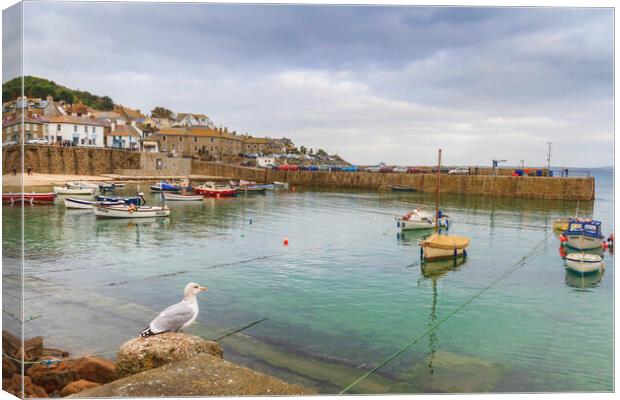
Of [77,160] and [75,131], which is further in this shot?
[75,131]

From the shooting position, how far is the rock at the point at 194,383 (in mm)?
6199

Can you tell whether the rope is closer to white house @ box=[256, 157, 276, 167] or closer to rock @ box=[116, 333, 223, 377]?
rock @ box=[116, 333, 223, 377]

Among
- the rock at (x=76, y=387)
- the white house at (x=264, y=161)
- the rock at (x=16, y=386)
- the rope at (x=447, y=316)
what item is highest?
the white house at (x=264, y=161)

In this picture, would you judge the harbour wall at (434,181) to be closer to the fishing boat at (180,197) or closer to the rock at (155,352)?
the fishing boat at (180,197)

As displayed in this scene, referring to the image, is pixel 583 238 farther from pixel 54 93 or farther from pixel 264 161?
pixel 54 93

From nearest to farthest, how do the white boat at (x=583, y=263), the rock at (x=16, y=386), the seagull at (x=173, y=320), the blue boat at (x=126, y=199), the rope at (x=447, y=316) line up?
the rock at (x=16, y=386)
the seagull at (x=173, y=320)
the rope at (x=447, y=316)
the white boat at (x=583, y=263)
the blue boat at (x=126, y=199)

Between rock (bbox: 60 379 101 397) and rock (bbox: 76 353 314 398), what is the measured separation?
1685 millimetres

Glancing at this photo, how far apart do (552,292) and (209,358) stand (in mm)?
14978

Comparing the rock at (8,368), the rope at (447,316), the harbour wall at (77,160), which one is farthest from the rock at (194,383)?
the harbour wall at (77,160)

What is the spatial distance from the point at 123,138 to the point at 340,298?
7526cm

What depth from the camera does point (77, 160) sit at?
6569cm

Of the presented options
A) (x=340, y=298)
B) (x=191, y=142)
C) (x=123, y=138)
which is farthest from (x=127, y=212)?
(x=191, y=142)

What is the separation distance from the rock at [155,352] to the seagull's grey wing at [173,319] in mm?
791

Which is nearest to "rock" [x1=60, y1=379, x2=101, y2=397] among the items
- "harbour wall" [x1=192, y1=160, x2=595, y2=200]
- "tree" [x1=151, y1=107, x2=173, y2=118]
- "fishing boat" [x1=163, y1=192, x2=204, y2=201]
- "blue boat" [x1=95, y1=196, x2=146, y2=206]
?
"blue boat" [x1=95, y1=196, x2=146, y2=206]
